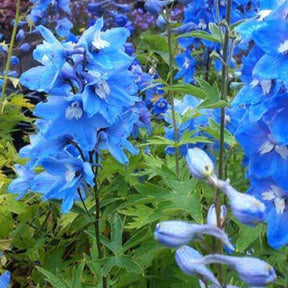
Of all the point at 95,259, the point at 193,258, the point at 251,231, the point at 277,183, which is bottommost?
the point at 95,259

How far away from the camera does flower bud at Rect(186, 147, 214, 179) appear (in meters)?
0.96

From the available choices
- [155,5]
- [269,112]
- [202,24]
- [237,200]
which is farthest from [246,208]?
[202,24]

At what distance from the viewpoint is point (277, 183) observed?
1.38 metres

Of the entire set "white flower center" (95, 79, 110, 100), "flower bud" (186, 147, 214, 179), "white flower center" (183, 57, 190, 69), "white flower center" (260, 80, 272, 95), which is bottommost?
"white flower center" (183, 57, 190, 69)

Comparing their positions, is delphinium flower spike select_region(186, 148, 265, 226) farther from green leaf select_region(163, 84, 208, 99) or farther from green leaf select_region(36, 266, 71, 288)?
green leaf select_region(36, 266, 71, 288)

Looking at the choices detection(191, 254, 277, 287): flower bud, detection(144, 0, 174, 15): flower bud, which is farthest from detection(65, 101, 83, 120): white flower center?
detection(144, 0, 174, 15): flower bud

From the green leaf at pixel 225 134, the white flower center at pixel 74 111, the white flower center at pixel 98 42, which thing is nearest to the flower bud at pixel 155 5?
the green leaf at pixel 225 134

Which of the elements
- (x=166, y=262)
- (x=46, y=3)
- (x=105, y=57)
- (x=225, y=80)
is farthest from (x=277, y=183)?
(x=46, y=3)

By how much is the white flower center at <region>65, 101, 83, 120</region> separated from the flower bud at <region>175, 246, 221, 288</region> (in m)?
0.69

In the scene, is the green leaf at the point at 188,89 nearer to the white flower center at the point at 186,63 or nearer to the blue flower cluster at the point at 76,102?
the blue flower cluster at the point at 76,102

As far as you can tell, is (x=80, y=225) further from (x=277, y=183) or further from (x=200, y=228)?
(x=200, y=228)

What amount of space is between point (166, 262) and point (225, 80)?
0.63 metres

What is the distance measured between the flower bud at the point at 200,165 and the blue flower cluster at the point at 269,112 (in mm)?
360

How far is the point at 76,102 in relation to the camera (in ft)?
5.19
